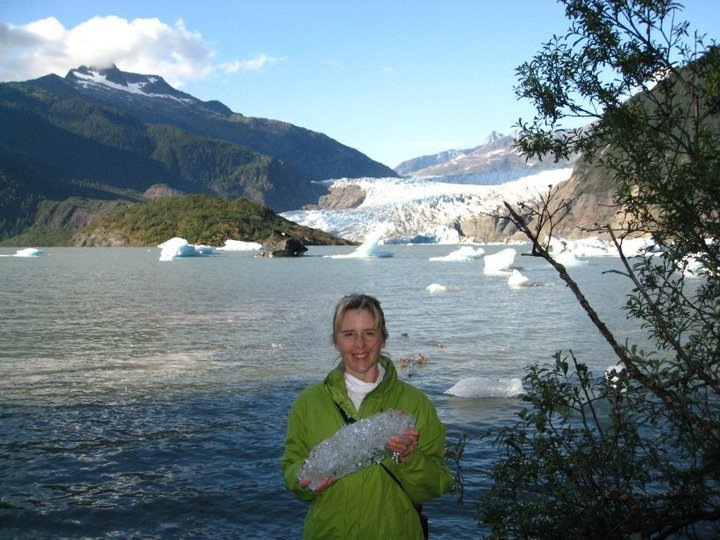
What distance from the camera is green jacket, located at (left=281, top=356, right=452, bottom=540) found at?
125 inches

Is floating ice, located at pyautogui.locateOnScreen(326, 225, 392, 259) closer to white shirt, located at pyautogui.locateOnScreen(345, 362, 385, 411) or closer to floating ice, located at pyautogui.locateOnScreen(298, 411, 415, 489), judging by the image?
white shirt, located at pyautogui.locateOnScreen(345, 362, 385, 411)

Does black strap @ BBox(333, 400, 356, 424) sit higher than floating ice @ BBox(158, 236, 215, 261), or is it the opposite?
floating ice @ BBox(158, 236, 215, 261)

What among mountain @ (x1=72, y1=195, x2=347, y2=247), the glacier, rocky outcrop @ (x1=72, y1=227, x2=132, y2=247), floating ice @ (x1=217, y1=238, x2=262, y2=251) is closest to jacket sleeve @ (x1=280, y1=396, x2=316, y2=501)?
floating ice @ (x1=217, y1=238, x2=262, y2=251)

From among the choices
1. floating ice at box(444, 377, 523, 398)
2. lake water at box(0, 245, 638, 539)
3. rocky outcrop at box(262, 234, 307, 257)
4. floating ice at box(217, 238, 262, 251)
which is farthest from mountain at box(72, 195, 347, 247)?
floating ice at box(444, 377, 523, 398)

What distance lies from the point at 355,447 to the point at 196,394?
9.14m

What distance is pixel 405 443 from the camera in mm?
3014

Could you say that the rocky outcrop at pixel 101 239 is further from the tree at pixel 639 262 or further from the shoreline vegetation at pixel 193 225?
the tree at pixel 639 262

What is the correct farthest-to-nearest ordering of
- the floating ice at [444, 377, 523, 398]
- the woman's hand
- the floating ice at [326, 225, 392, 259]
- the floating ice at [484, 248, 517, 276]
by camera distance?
the floating ice at [326, 225, 392, 259] → the floating ice at [484, 248, 517, 276] → the floating ice at [444, 377, 523, 398] → the woman's hand

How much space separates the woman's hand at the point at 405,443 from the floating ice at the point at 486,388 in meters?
8.26

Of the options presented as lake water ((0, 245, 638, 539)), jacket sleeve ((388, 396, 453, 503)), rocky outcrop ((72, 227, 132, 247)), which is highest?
rocky outcrop ((72, 227, 132, 247))

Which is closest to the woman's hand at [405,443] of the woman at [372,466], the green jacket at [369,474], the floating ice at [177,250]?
the woman at [372,466]

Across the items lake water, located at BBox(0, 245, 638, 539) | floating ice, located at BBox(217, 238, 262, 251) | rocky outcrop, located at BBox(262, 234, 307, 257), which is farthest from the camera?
floating ice, located at BBox(217, 238, 262, 251)

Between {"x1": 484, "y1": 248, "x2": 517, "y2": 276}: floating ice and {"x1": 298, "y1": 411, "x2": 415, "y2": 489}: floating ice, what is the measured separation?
1753 inches

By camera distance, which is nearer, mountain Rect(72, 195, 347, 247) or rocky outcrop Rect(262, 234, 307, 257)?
rocky outcrop Rect(262, 234, 307, 257)
